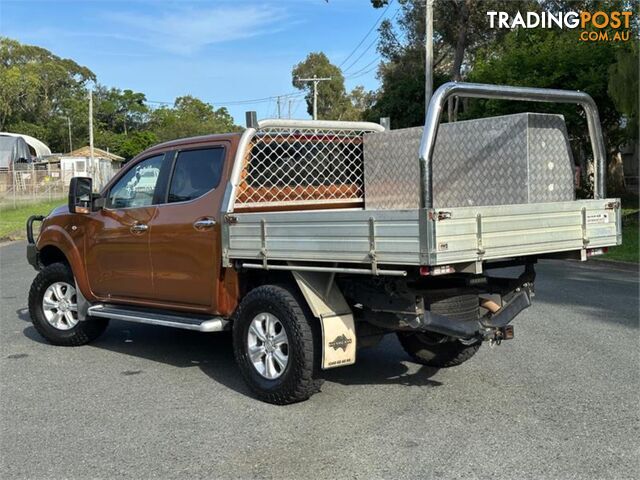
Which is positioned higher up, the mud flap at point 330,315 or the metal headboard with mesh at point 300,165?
the metal headboard with mesh at point 300,165

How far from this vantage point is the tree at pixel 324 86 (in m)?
75.1

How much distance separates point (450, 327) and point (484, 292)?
0.65m

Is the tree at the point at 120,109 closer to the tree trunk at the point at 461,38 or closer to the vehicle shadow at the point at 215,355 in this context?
the tree trunk at the point at 461,38

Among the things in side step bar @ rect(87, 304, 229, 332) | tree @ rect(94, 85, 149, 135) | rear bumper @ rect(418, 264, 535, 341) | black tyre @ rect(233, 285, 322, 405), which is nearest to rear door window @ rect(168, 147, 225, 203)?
side step bar @ rect(87, 304, 229, 332)

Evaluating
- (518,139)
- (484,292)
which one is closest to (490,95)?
(518,139)

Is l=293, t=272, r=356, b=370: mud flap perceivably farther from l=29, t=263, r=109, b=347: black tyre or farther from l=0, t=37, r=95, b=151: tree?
l=0, t=37, r=95, b=151: tree

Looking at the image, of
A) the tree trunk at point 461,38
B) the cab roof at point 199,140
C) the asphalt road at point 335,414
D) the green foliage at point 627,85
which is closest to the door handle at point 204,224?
the cab roof at point 199,140

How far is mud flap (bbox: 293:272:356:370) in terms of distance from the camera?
5.02m

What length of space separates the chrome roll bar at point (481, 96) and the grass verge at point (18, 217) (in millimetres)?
19671

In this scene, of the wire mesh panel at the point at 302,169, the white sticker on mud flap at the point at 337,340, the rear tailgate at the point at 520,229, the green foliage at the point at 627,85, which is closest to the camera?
the rear tailgate at the point at 520,229

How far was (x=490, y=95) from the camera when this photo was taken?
4.73m

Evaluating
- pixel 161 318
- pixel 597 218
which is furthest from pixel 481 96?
pixel 161 318

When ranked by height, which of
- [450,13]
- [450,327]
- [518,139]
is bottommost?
[450,327]

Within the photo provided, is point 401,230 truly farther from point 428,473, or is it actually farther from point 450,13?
point 450,13
